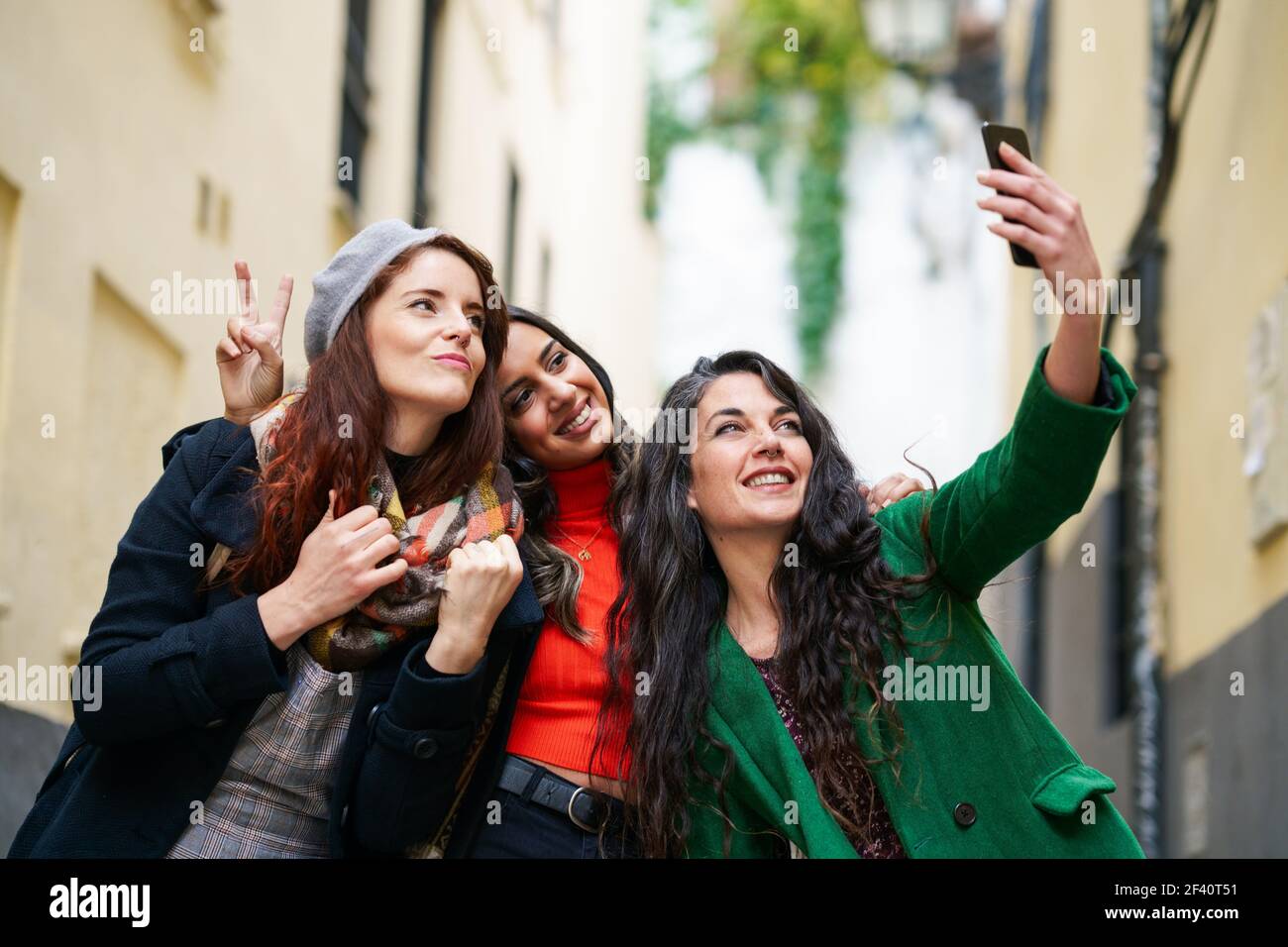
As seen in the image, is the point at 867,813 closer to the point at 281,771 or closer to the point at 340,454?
the point at 281,771

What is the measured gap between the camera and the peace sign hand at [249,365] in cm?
318

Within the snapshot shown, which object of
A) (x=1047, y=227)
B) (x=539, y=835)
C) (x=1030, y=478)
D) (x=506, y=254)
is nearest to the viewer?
(x=1047, y=227)

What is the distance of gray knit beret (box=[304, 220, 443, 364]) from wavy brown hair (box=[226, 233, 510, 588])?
0.02 m

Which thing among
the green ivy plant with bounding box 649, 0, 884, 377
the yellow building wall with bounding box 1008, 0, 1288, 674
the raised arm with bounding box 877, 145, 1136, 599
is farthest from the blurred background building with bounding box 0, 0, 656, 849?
the green ivy plant with bounding box 649, 0, 884, 377

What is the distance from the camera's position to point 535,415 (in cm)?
358

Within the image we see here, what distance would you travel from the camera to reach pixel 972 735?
3016 mm

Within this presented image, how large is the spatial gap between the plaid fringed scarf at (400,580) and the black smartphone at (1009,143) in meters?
1.19

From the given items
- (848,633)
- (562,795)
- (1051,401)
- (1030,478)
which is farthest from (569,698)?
(1051,401)

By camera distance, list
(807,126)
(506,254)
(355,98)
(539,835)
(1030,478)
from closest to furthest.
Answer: (1030,478), (539,835), (355,98), (506,254), (807,126)

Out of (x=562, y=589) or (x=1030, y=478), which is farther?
(x=562, y=589)

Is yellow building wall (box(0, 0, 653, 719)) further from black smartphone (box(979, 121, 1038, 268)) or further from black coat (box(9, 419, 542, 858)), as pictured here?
black smartphone (box(979, 121, 1038, 268))

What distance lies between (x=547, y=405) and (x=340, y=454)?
27.3 inches

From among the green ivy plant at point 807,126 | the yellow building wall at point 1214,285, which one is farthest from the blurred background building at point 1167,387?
the green ivy plant at point 807,126
